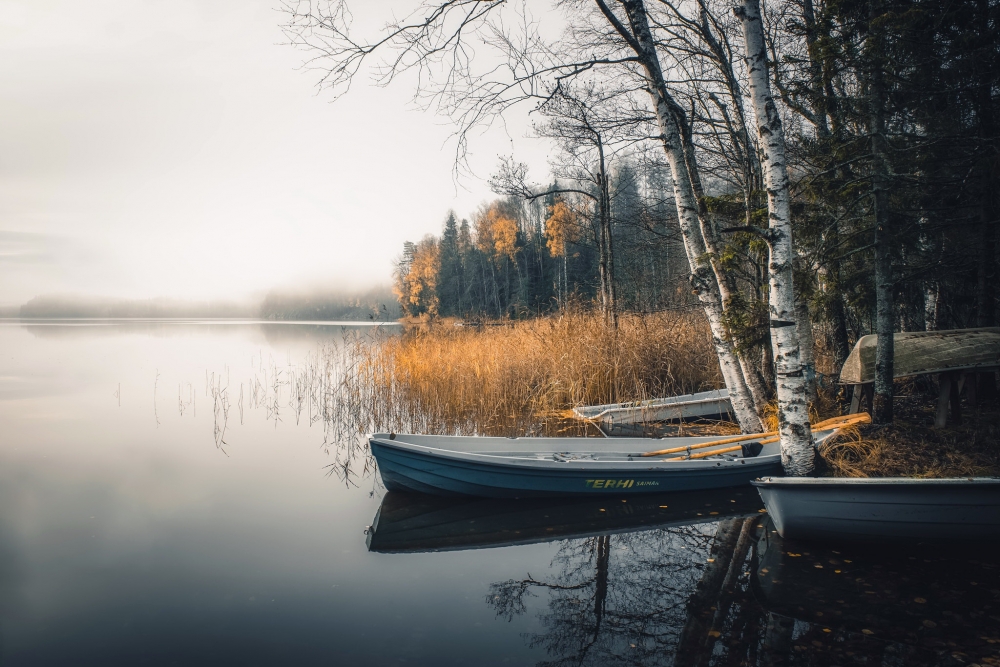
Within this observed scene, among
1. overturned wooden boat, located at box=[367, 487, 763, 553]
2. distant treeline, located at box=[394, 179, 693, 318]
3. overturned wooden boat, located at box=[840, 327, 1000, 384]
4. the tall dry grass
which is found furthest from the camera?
distant treeline, located at box=[394, 179, 693, 318]

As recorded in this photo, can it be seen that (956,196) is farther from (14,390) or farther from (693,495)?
(14,390)

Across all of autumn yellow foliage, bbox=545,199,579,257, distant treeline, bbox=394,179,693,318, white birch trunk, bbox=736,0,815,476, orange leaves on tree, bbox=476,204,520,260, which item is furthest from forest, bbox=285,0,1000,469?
orange leaves on tree, bbox=476,204,520,260

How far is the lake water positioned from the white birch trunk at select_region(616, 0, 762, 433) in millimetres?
1393

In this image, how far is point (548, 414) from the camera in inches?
390

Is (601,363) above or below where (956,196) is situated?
below

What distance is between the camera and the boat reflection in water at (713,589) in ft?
10.9

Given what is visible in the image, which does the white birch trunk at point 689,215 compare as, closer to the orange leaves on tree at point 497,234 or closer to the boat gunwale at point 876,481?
the boat gunwale at point 876,481

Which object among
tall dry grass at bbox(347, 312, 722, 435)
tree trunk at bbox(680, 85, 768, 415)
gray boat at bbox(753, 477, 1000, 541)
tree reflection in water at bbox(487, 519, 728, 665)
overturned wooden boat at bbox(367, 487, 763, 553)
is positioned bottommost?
tree reflection in water at bbox(487, 519, 728, 665)

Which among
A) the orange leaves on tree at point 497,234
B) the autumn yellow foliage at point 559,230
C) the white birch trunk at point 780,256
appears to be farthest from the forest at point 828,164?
the orange leaves on tree at point 497,234

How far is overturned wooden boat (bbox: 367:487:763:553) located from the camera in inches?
208

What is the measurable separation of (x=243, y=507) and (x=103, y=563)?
1602 millimetres

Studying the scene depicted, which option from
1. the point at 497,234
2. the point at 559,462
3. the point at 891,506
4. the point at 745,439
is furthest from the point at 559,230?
the point at 891,506

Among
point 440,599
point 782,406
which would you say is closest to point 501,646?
point 440,599

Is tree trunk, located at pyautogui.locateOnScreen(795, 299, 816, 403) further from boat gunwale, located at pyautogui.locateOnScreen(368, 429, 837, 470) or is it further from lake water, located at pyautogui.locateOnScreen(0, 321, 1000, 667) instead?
lake water, located at pyautogui.locateOnScreen(0, 321, 1000, 667)
